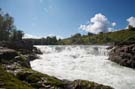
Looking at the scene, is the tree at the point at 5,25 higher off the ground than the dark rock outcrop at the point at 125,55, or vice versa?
the tree at the point at 5,25

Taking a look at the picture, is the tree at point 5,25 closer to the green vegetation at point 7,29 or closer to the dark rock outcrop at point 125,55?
the green vegetation at point 7,29

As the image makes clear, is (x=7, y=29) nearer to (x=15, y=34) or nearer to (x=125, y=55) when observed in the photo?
(x=15, y=34)

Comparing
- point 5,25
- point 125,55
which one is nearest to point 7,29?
point 5,25

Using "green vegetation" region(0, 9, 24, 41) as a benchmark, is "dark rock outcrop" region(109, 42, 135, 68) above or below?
below

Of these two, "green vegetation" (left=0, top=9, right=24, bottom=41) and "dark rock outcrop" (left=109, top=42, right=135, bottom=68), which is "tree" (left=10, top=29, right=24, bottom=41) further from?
"dark rock outcrop" (left=109, top=42, right=135, bottom=68)

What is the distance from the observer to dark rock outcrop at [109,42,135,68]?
53188 millimetres

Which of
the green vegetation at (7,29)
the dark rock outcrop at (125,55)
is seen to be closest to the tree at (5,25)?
the green vegetation at (7,29)

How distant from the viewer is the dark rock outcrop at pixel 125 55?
5319 centimetres

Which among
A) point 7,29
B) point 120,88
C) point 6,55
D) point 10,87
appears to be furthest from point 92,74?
point 7,29

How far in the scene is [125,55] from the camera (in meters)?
55.8

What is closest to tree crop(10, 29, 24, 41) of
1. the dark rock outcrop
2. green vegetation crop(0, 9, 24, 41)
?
green vegetation crop(0, 9, 24, 41)

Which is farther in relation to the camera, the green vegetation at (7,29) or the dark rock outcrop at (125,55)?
the green vegetation at (7,29)

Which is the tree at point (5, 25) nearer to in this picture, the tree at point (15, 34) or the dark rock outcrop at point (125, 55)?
the tree at point (15, 34)

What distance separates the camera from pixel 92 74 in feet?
132
